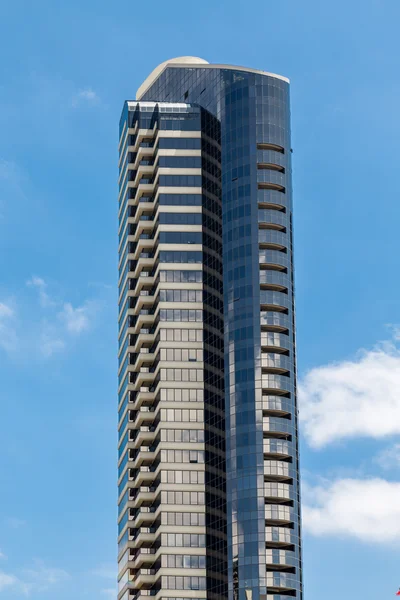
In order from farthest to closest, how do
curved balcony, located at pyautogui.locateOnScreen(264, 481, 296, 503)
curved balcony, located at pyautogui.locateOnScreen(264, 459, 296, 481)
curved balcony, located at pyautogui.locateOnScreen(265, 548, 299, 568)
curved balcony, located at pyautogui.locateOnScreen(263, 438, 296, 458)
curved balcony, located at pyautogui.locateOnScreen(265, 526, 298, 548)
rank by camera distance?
curved balcony, located at pyautogui.locateOnScreen(263, 438, 296, 458)
curved balcony, located at pyautogui.locateOnScreen(264, 459, 296, 481)
curved balcony, located at pyautogui.locateOnScreen(264, 481, 296, 503)
curved balcony, located at pyautogui.locateOnScreen(265, 526, 298, 548)
curved balcony, located at pyautogui.locateOnScreen(265, 548, 299, 568)

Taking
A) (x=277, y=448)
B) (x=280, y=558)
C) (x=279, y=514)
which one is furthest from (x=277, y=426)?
(x=280, y=558)

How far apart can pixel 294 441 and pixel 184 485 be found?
18356 millimetres

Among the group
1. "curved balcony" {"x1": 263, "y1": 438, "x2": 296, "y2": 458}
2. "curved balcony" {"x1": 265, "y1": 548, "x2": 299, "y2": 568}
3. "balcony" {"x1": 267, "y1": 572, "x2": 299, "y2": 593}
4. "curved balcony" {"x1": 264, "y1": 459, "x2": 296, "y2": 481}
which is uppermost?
"curved balcony" {"x1": 263, "y1": 438, "x2": 296, "y2": 458}

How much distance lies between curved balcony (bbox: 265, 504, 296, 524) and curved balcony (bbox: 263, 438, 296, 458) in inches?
314

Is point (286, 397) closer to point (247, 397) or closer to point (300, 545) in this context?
point (247, 397)

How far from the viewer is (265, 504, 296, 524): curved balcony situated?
626 feet

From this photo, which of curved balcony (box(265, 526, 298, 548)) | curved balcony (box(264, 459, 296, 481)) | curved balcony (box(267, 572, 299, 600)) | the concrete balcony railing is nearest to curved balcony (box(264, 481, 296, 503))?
the concrete balcony railing

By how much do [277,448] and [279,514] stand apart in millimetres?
10311

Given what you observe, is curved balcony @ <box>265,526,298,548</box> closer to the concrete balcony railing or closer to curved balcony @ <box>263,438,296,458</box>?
the concrete balcony railing

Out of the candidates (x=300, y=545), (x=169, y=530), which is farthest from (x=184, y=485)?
(x=300, y=545)

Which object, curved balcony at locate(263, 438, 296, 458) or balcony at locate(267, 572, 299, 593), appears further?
curved balcony at locate(263, 438, 296, 458)

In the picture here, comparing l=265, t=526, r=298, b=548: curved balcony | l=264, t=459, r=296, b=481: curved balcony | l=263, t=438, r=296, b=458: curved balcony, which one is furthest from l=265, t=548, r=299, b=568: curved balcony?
l=263, t=438, r=296, b=458: curved balcony

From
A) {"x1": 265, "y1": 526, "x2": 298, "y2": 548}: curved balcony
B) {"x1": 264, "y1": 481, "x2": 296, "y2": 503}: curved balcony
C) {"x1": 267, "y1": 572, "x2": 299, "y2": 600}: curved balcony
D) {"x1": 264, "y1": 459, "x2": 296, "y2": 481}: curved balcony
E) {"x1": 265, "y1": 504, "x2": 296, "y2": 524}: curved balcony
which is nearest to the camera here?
{"x1": 267, "y1": 572, "x2": 299, "y2": 600}: curved balcony

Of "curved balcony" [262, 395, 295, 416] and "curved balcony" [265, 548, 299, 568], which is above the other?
"curved balcony" [262, 395, 295, 416]
